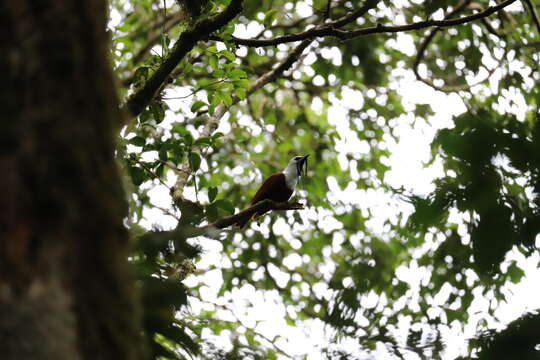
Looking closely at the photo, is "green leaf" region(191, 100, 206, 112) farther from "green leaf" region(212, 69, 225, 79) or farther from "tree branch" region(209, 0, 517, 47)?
"tree branch" region(209, 0, 517, 47)

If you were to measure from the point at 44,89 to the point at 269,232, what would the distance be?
5.96m

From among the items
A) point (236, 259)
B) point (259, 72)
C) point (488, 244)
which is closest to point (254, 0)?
point (259, 72)

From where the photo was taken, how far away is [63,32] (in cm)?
92

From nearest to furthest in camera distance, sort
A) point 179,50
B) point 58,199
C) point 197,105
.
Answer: point 58,199 → point 179,50 → point 197,105

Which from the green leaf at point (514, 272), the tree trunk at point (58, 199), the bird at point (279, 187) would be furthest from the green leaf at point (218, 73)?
the tree trunk at point (58, 199)

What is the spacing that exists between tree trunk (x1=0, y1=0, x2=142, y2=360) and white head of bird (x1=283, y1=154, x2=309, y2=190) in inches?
184

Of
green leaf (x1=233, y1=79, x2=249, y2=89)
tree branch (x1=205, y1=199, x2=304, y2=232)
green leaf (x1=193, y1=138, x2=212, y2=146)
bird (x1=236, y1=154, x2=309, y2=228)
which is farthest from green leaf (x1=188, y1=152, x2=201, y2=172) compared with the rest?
bird (x1=236, y1=154, x2=309, y2=228)

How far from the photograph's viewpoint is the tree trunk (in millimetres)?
836

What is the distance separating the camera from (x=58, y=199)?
86cm

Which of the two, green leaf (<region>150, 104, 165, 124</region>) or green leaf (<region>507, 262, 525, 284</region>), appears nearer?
green leaf (<region>507, 262, 525, 284</region>)

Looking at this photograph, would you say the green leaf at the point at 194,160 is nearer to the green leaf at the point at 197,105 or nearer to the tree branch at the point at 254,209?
the tree branch at the point at 254,209

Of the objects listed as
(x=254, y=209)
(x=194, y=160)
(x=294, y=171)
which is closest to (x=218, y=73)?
(x=194, y=160)

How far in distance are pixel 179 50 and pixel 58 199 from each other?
2153 millimetres

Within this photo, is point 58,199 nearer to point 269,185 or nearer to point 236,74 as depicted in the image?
point 236,74
